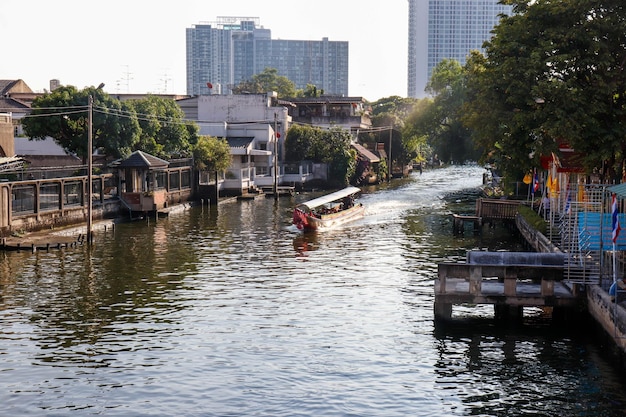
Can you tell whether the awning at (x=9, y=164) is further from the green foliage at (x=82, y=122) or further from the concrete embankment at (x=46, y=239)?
the green foliage at (x=82, y=122)

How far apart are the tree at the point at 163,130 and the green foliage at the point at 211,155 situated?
0.87 metres

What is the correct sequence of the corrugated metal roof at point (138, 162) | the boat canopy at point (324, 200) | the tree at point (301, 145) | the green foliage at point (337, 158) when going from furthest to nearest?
1. the tree at point (301, 145)
2. the green foliage at point (337, 158)
3. the corrugated metal roof at point (138, 162)
4. the boat canopy at point (324, 200)

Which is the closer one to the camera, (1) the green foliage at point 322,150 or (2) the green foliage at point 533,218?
(2) the green foliage at point 533,218

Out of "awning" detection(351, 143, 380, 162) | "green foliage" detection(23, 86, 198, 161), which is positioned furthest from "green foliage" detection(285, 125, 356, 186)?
"green foliage" detection(23, 86, 198, 161)

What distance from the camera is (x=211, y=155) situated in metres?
81.8

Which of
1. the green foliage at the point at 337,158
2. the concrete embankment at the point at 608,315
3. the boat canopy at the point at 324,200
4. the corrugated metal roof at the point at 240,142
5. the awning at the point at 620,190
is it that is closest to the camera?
the concrete embankment at the point at 608,315

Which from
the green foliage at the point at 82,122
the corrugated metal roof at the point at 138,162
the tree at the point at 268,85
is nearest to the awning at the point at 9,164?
the corrugated metal roof at the point at 138,162

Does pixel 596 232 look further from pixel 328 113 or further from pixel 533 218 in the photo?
pixel 328 113

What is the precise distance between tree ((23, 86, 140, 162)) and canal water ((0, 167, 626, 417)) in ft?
73.7

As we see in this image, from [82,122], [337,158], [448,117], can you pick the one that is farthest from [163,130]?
[448,117]

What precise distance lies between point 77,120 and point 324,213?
72.0 feet

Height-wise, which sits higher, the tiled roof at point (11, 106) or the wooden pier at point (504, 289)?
the tiled roof at point (11, 106)

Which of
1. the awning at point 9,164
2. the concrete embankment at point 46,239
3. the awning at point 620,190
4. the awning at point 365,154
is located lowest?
the concrete embankment at point 46,239

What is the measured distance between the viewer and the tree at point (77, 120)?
67375 mm
